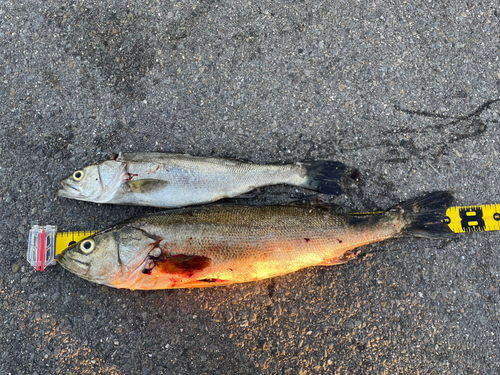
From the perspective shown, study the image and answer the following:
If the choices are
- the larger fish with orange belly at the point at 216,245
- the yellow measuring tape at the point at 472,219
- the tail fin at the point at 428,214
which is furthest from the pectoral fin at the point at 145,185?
the yellow measuring tape at the point at 472,219

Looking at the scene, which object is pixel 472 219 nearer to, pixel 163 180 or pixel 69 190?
pixel 163 180

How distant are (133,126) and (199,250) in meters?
1.87

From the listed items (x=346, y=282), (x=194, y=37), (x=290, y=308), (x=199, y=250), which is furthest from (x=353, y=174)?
(x=194, y=37)

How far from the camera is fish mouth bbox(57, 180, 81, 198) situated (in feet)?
11.9

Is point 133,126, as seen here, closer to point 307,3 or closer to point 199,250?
point 199,250

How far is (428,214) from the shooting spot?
12.0ft

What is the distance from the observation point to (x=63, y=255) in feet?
11.1

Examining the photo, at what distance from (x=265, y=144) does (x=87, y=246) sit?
229cm

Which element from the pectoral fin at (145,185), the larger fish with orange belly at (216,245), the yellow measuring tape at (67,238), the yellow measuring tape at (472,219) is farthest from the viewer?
the yellow measuring tape at (472,219)

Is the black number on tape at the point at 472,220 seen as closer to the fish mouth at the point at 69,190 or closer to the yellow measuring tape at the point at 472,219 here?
the yellow measuring tape at the point at 472,219

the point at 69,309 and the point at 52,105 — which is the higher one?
the point at 52,105

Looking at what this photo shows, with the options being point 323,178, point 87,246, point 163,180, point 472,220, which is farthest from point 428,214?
point 87,246

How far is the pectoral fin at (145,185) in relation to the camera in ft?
11.7

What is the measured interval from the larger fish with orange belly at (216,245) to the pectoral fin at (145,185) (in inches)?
14.5
